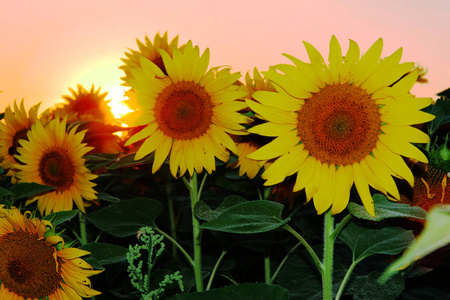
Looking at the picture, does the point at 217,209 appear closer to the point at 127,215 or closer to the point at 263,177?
the point at 263,177

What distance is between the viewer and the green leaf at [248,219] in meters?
0.88

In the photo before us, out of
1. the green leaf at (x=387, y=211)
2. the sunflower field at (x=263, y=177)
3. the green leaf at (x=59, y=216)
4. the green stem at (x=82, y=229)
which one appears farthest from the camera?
the green stem at (x=82, y=229)

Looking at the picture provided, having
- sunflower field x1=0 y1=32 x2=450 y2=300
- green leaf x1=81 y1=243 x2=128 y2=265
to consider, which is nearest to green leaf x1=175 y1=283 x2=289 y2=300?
sunflower field x1=0 y1=32 x2=450 y2=300

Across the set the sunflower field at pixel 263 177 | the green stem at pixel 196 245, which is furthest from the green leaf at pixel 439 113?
the green stem at pixel 196 245

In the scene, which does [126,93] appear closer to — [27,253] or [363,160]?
[27,253]

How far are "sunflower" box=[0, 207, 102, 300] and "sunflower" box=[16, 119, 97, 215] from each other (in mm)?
334

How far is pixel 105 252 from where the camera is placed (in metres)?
1.19

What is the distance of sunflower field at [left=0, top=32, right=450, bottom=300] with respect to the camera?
0.94 metres

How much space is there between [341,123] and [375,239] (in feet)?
0.89

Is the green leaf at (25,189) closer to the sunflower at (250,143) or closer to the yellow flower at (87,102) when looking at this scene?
the sunflower at (250,143)

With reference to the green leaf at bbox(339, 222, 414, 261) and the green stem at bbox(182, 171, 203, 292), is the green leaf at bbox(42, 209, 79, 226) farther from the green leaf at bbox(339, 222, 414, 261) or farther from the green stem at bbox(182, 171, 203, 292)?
the green leaf at bbox(339, 222, 414, 261)

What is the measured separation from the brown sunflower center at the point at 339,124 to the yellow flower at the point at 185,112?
29cm

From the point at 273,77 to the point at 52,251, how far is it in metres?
0.70

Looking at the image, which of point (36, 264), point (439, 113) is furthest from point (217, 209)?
point (439, 113)
